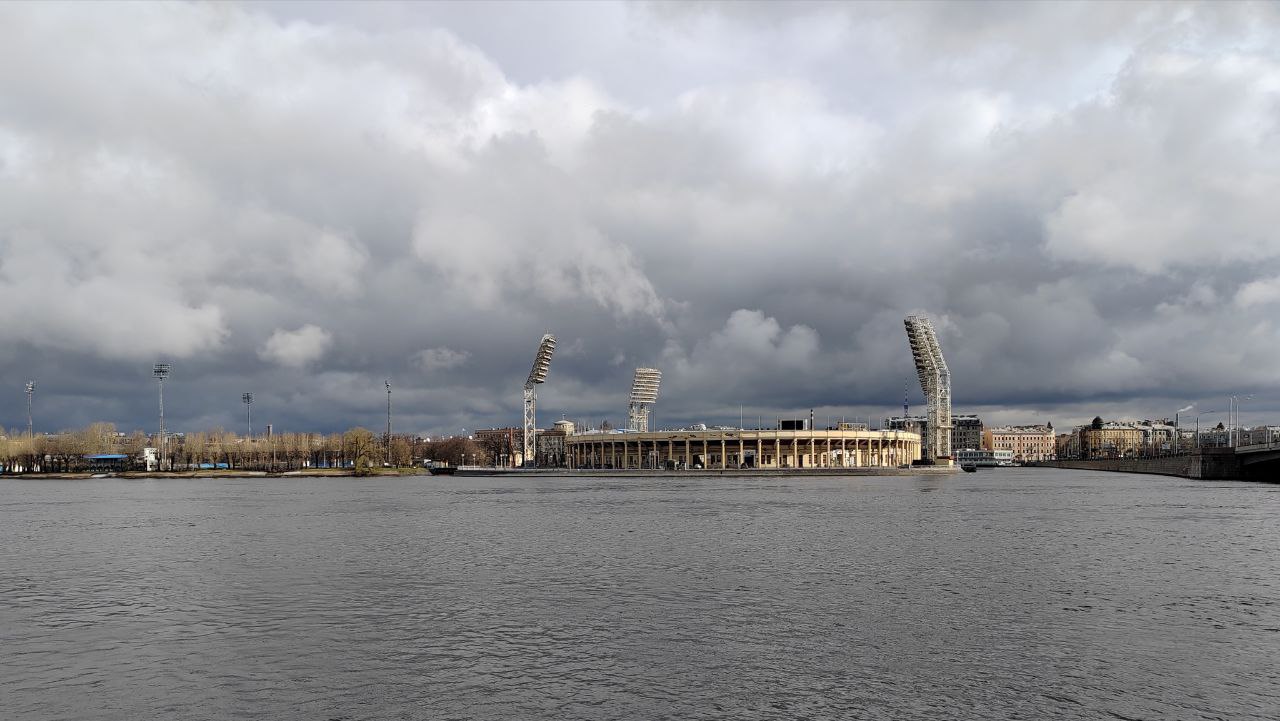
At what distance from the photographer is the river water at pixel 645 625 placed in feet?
66.6

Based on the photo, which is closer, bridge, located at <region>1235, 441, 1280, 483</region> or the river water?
the river water

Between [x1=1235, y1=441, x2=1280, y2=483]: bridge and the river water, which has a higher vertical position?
the river water

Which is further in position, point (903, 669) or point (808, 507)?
point (808, 507)

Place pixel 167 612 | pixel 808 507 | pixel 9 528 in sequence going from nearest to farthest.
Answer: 1. pixel 167 612
2. pixel 9 528
3. pixel 808 507

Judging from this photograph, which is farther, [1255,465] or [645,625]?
[1255,465]

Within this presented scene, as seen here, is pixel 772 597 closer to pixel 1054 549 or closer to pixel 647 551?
pixel 647 551

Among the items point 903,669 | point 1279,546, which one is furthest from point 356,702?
point 1279,546

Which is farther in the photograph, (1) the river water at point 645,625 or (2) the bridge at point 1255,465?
(2) the bridge at point 1255,465

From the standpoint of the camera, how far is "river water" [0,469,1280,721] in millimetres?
20312

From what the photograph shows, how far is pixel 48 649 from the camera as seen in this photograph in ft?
83.4

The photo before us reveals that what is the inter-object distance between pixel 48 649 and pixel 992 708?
24.7 metres

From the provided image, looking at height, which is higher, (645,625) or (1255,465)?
(645,625)

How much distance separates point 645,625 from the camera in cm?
2805

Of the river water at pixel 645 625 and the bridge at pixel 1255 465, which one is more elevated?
the river water at pixel 645 625
